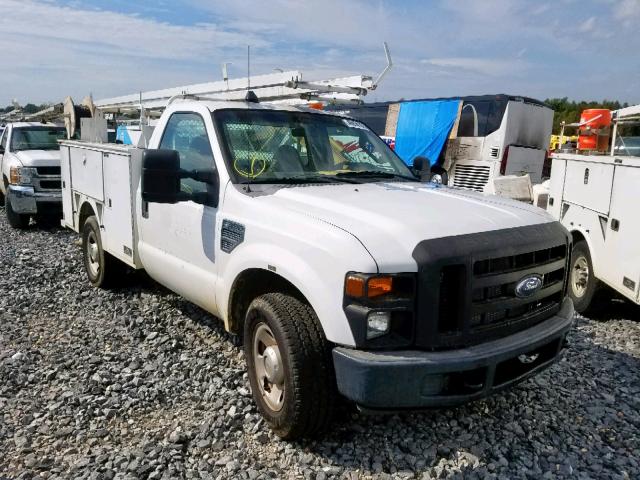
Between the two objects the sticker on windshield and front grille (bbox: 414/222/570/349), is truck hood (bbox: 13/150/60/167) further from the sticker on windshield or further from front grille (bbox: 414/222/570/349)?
front grille (bbox: 414/222/570/349)

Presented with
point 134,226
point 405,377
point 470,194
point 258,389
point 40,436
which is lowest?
point 40,436

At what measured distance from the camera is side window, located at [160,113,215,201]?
416cm

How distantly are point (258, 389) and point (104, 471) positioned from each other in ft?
3.16

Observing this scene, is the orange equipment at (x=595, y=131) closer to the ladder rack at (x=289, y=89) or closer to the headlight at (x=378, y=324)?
the ladder rack at (x=289, y=89)

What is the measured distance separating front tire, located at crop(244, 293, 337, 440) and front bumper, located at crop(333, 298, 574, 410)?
0.18 metres

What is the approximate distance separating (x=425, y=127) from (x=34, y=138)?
10820 mm

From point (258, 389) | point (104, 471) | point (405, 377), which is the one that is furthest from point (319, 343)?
point (104, 471)

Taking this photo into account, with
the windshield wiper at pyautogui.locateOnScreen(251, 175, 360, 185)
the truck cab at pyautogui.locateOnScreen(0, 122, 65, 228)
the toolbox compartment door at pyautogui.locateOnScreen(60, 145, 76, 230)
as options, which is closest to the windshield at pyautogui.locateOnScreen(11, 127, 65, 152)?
the truck cab at pyautogui.locateOnScreen(0, 122, 65, 228)

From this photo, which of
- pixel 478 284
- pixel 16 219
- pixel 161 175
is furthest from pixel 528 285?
pixel 16 219

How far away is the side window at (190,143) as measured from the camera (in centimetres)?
416

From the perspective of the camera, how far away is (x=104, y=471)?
3061 mm

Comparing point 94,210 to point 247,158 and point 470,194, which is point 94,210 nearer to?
point 247,158

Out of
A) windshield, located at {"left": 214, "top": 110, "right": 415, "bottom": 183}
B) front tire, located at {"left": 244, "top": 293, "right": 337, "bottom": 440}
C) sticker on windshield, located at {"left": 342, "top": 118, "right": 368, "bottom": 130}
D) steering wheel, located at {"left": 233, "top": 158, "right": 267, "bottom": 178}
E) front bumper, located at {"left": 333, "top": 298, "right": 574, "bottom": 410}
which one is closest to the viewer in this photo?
front bumper, located at {"left": 333, "top": 298, "right": 574, "bottom": 410}

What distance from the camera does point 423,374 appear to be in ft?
9.02
